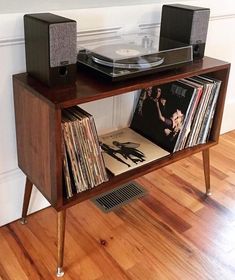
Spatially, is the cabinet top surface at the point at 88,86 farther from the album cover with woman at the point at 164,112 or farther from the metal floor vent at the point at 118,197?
the metal floor vent at the point at 118,197

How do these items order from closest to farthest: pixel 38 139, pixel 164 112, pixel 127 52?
pixel 38 139 < pixel 127 52 < pixel 164 112

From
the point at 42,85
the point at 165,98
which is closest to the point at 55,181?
the point at 42,85

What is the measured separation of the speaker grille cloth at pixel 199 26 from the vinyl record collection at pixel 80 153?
0.51 m

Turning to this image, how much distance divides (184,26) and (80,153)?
598mm

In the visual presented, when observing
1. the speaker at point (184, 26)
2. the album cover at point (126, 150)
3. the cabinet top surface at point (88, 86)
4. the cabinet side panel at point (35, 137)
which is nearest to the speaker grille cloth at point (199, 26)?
the speaker at point (184, 26)

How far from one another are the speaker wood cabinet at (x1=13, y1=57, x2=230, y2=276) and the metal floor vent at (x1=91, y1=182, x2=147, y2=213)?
0.89ft

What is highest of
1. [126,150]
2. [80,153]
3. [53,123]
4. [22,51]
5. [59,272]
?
[22,51]

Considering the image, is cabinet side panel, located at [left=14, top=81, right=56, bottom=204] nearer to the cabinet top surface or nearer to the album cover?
the cabinet top surface

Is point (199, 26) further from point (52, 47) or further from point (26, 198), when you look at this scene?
point (26, 198)

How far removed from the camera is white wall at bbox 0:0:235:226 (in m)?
1.11

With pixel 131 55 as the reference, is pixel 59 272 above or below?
below

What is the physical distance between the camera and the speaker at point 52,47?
965mm

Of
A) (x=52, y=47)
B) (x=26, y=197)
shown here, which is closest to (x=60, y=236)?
(x=26, y=197)

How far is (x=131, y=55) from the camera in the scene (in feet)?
3.76
